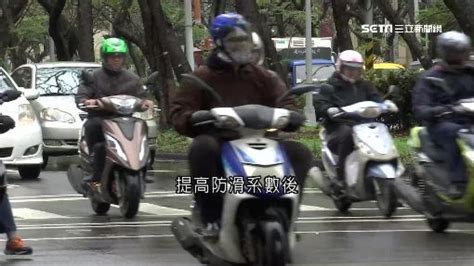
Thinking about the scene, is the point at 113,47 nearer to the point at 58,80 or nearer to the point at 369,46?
the point at 58,80

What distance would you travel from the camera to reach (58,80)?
776 inches

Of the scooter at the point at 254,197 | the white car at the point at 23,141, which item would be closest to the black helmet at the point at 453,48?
the scooter at the point at 254,197

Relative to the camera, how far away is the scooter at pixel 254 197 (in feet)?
22.8

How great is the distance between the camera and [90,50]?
2875cm

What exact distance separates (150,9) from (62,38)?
10.4 meters

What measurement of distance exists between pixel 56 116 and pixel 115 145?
755cm

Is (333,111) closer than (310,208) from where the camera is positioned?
Yes

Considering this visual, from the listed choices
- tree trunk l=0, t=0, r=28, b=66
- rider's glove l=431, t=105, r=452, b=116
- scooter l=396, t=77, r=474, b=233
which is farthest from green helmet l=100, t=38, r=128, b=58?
tree trunk l=0, t=0, r=28, b=66

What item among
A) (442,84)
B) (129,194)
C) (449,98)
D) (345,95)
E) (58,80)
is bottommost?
(58,80)

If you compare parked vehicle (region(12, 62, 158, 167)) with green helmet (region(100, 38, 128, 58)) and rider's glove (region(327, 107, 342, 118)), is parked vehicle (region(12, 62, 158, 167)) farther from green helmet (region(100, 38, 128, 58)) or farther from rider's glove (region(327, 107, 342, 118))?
rider's glove (region(327, 107, 342, 118))

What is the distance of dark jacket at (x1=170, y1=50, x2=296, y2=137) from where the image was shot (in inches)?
310

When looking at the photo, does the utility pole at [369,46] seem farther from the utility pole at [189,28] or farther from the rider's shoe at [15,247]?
the rider's shoe at [15,247]

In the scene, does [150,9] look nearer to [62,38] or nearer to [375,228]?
[62,38]

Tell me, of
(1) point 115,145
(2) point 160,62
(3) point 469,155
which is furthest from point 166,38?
(3) point 469,155
